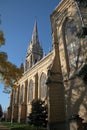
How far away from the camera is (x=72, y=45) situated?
55.8 ft

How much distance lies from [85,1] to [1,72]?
8066 mm

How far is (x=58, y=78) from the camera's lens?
16.9 metres

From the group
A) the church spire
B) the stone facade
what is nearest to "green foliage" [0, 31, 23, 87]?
the stone facade

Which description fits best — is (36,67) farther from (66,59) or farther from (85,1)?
(85,1)

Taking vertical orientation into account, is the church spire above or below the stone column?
above

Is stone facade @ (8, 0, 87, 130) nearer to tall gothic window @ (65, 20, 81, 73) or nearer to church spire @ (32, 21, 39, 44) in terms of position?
tall gothic window @ (65, 20, 81, 73)

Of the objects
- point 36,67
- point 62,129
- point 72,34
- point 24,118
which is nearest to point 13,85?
point 62,129

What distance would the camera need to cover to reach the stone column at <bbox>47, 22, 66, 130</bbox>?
49.8 feet

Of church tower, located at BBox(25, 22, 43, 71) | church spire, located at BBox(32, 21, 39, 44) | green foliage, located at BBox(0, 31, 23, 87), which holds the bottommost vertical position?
green foliage, located at BBox(0, 31, 23, 87)

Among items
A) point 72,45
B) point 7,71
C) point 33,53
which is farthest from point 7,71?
point 33,53

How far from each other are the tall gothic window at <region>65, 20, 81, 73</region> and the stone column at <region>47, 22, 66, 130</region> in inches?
60.4

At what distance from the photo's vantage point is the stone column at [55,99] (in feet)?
49.8

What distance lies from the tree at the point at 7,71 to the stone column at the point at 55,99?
10.7 ft

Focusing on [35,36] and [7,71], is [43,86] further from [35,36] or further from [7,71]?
[35,36]
